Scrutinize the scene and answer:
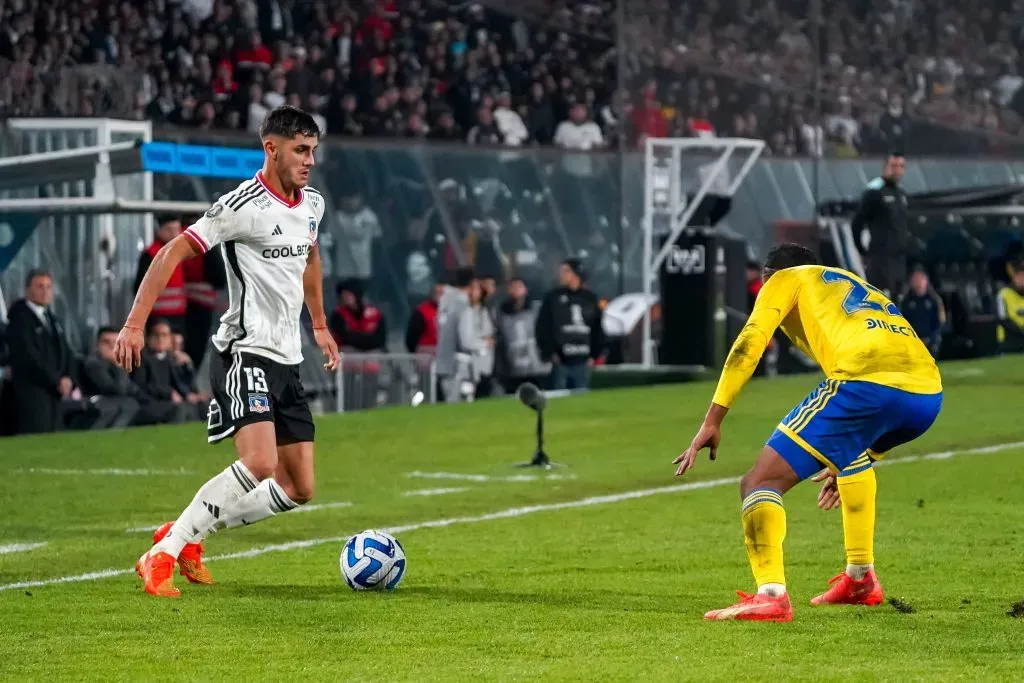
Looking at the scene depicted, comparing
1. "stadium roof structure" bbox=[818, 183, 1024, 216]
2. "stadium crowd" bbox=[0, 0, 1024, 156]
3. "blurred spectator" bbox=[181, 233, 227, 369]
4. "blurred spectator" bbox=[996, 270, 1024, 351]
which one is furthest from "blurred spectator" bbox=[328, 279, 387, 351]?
"stadium roof structure" bbox=[818, 183, 1024, 216]

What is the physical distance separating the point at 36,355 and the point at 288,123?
8415mm

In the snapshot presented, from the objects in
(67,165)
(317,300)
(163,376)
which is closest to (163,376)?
(163,376)

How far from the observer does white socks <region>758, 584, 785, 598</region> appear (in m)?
6.70

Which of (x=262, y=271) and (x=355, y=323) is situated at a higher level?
(x=262, y=271)

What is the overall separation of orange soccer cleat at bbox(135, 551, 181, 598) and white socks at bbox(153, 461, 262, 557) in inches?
1.4

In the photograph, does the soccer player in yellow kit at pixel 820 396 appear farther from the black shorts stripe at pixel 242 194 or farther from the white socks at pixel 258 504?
the black shorts stripe at pixel 242 194

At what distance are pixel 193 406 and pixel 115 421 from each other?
2.45ft

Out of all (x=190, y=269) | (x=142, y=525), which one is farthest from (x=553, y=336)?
(x=142, y=525)

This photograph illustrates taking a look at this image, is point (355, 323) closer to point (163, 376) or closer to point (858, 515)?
point (163, 376)

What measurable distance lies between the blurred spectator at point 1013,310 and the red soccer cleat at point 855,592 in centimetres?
1675

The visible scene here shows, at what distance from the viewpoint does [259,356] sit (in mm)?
7773

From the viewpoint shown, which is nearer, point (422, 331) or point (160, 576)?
point (160, 576)

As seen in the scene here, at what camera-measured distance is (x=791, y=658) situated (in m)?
6.00

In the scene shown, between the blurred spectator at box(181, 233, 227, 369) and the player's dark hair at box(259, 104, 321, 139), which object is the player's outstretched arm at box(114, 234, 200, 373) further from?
the blurred spectator at box(181, 233, 227, 369)
